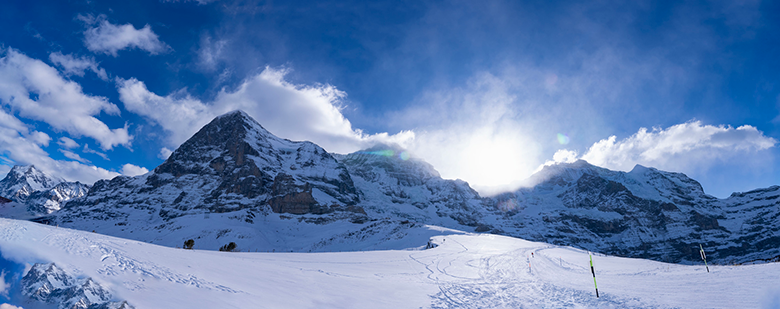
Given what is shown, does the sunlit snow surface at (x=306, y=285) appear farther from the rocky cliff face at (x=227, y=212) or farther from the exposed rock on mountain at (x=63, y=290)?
the rocky cliff face at (x=227, y=212)

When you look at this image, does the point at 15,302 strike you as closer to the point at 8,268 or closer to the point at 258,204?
the point at 8,268

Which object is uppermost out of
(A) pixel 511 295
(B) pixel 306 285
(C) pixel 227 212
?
(C) pixel 227 212

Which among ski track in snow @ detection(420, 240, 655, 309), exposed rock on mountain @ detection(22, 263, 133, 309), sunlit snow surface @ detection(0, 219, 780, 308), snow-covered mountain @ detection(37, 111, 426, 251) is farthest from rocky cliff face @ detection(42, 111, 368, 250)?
exposed rock on mountain @ detection(22, 263, 133, 309)

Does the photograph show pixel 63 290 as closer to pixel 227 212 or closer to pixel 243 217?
pixel 243 217

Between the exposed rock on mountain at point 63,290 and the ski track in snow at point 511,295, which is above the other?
the exposed rock on mountain at point 63,290

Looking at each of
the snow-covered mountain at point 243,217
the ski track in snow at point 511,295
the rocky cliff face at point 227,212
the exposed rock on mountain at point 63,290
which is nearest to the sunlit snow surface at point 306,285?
the ski track in snow at point 511,295

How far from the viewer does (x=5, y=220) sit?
26.8 feet

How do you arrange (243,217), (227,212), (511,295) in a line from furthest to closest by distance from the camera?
(227,212), (243,217), (511,295)

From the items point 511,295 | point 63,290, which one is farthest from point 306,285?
point 511,295

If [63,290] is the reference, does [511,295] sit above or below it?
below

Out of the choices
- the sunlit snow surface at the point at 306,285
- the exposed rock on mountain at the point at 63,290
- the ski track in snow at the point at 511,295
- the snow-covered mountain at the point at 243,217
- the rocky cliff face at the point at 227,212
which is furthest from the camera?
the rocky cliff face at the point at 227,212

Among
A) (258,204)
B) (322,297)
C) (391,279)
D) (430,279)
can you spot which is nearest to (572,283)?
(430,279)

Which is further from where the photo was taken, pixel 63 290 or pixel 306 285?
pixel 306 285

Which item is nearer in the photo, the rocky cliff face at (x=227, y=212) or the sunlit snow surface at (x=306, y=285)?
the sunlit snow surface at (x=306, y=285)
